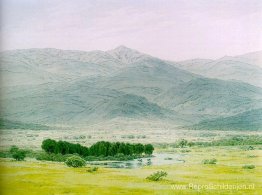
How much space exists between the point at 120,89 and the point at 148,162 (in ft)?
2.61

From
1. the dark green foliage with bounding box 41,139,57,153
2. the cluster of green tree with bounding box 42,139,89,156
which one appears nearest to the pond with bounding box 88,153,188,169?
the cluster of green tree with bounding box 42,139,89,156

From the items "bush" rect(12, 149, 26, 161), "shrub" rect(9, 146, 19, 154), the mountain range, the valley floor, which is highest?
the mountain range

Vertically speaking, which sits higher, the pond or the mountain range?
the mountain range

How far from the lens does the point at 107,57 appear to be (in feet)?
18.3

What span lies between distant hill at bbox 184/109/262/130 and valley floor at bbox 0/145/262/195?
0.65 feet

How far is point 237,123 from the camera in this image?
5469mm

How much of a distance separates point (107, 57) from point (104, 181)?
124 centimetres

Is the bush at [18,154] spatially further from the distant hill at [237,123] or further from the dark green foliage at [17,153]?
the distant hill at [237,123]

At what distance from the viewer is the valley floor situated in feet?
17.4

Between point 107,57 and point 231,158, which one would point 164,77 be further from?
point 231,158

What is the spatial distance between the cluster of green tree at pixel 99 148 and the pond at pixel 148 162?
78 mm

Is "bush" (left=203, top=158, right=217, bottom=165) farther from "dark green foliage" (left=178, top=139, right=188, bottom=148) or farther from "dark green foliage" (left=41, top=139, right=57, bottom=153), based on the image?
"dark green foliage" (left=41, top=139, right=57, bottom=153)

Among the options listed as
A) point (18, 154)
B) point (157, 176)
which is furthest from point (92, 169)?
point (18, 154)

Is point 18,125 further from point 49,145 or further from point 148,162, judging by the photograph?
point 148,162
